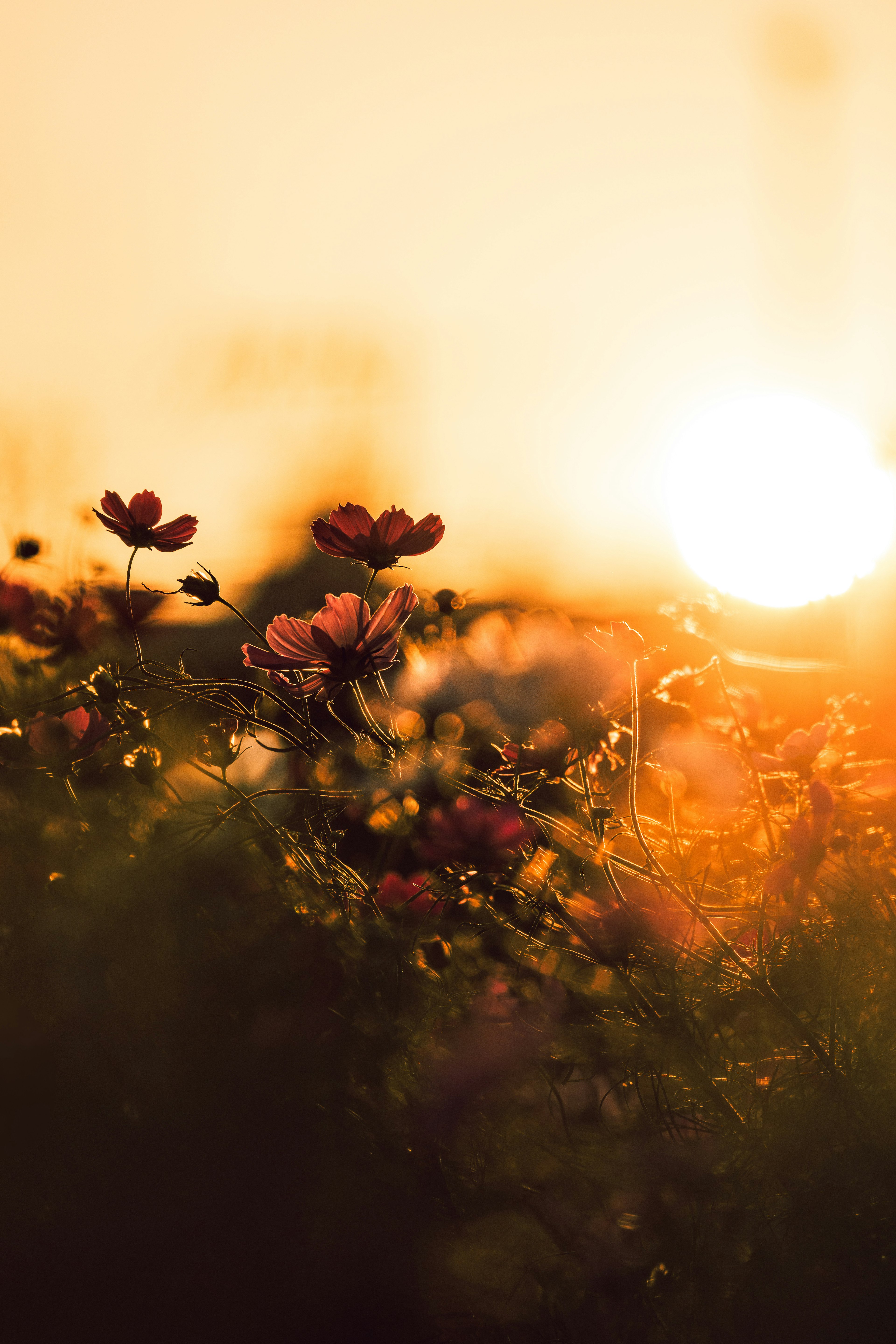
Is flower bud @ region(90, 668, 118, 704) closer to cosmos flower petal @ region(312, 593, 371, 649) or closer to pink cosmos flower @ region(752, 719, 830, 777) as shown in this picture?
cosmos flower petal @ region(312, 593, 371, 649)

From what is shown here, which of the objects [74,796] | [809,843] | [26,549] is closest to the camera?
[809,843]

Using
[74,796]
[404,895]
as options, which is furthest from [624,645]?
[74,796]

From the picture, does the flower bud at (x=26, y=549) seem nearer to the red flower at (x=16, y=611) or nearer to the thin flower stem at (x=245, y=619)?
the red flower at (x=16, y=611)

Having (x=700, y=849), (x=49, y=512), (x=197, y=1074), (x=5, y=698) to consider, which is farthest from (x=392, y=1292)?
(x=49, y=512)

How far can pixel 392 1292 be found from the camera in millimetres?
334

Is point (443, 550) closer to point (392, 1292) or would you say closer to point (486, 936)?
point (486, 936)

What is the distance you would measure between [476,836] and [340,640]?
80 millimetres

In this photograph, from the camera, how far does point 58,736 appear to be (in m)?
0.36

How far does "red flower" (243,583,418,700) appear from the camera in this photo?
11.5 inches

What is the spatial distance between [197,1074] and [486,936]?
5.1 inches

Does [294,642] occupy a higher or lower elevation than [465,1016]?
higher

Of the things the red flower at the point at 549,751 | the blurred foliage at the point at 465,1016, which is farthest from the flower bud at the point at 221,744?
the red flower at the point at 549,751

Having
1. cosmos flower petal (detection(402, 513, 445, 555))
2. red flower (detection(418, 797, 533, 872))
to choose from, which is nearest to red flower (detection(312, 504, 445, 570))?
cosmos flower petal (detection(402, 513, 445, 555))

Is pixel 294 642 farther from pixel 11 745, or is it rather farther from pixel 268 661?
Answer: pixel 11 745
